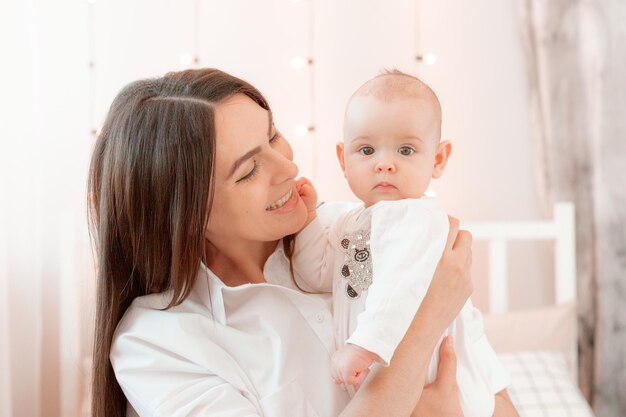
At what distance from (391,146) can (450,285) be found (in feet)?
0.86

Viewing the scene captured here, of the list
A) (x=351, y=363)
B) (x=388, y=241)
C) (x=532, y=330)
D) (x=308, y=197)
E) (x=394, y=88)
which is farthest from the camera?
(x=532, y=330)

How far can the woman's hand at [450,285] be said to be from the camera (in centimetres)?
117

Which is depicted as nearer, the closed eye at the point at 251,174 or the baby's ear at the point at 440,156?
the closed eye at the point at 251,174

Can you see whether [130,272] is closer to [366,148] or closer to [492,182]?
[366,148]

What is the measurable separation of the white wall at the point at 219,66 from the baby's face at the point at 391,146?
1.23 m

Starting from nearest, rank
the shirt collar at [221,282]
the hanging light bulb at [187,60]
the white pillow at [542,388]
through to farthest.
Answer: the shirt collar at [221,282], the white pillow at [542,388], the hanging light bulb at [187,60]

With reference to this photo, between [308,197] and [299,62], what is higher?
[299,62]

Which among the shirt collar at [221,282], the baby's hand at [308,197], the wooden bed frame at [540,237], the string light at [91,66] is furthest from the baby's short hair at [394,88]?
the string light at [91,66]

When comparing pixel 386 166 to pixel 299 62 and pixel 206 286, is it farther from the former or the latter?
pixel 299 62

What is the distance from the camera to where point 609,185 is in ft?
7.57

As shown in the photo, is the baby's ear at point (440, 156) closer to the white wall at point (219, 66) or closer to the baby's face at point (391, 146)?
the baby's face at point (391, 146)

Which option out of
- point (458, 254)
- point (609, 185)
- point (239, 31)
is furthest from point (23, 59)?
point (609, 185)

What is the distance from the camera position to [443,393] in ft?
3.86

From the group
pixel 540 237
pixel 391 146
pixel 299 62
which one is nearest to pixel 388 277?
pixel 391 146
